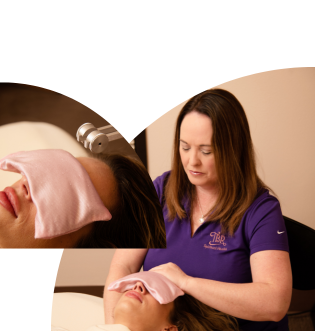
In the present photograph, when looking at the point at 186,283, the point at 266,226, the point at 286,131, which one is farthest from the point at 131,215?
the point at 286,131

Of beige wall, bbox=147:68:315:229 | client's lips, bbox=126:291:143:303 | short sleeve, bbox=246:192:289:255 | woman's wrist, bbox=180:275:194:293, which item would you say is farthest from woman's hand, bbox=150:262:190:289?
beige wall, bbox=147:68:315:229

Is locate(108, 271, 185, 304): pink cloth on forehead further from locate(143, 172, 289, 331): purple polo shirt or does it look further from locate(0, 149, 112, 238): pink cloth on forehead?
locate(0, 149, 112, 238): pink cloth on forehead

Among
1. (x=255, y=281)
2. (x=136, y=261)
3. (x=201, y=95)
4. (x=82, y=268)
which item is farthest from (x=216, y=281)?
(x=201, y=95)

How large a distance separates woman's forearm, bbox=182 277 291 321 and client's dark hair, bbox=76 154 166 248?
0.21 meters

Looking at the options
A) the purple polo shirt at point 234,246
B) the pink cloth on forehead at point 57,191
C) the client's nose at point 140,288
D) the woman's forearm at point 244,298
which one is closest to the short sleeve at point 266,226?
the purple polo shirt at point 234,246

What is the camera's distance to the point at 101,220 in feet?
4.25

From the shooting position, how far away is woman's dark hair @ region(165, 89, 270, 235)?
1.30 meters

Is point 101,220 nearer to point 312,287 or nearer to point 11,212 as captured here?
point 11,212

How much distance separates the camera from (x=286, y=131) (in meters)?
1.37

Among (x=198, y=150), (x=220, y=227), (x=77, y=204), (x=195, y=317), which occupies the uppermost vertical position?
(x=198, y=150)

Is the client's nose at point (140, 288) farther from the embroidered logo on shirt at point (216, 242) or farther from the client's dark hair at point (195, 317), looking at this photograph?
the embroidered logo on shirt at point (216, 242)

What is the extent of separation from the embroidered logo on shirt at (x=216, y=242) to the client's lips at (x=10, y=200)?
22.8 inches

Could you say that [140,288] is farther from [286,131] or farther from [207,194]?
[286,131]

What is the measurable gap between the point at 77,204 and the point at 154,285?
33 cm
